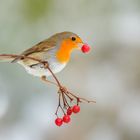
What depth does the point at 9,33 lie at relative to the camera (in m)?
5.89

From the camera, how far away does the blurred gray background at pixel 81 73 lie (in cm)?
582

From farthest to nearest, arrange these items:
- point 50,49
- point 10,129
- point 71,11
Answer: point 71,11, point 10,129, point 50,49

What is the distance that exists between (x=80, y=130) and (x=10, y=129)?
36.1 inches

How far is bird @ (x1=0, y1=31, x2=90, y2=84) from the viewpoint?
11.7 ft

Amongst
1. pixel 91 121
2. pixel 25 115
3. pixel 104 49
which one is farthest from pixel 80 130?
pixel 104 49

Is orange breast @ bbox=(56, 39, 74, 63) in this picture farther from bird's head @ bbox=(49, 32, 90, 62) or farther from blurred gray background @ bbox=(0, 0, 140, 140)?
blurred gray background @ bbox=(0, 0, 140, 140)

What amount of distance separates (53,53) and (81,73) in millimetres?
2815

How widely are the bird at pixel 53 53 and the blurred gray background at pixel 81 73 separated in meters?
1.82

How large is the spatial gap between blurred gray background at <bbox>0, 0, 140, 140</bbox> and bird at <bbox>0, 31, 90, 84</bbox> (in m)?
1.82

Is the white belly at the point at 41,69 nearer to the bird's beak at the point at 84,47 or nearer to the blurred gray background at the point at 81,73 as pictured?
the bird's beak at the point at 84,47

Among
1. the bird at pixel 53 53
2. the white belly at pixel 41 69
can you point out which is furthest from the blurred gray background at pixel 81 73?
the white belly at pixel 41 69

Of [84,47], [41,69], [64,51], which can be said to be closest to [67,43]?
[64,51]

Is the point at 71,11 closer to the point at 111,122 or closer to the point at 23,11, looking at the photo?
the point at 23,11

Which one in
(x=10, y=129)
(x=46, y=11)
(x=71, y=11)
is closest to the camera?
(x=10, y=129)
